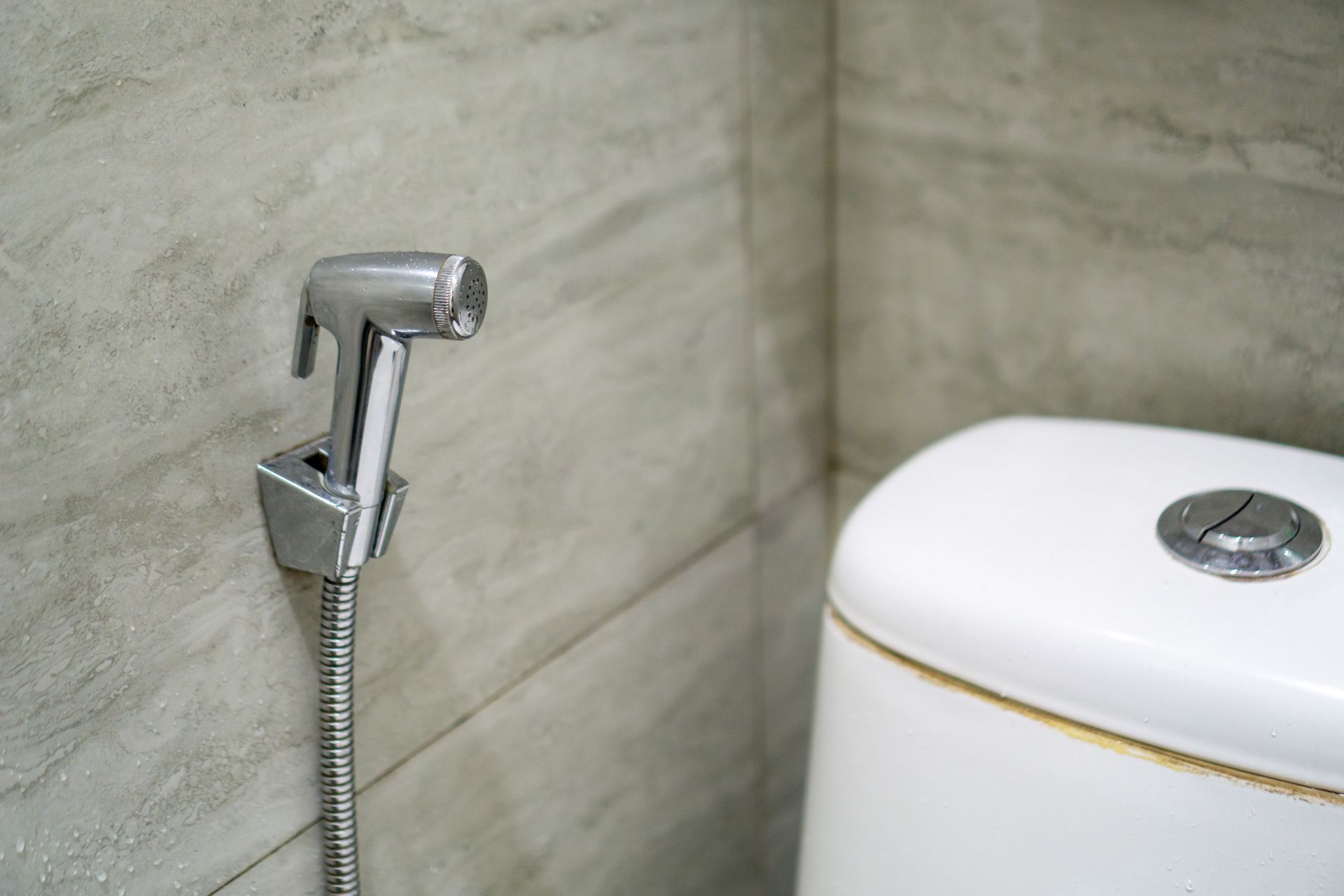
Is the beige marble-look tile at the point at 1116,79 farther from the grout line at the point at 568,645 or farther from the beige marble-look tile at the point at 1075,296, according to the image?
the grout line at the point at 568,645

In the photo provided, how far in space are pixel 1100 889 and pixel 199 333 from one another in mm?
456

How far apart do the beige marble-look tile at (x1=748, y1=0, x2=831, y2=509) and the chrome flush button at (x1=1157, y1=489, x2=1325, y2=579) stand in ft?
1.00

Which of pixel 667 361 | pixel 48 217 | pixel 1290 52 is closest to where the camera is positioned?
pixel 48 217

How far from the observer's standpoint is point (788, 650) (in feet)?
2.99

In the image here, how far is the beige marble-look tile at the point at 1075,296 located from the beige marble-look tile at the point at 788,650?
8cm

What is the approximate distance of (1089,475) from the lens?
60cm

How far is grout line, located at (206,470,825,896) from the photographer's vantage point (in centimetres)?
56

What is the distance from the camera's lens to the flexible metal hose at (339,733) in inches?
19.4

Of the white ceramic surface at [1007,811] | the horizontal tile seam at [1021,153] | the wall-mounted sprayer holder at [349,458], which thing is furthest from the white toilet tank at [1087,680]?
the wall-mounted sprayer holder at [349,458]

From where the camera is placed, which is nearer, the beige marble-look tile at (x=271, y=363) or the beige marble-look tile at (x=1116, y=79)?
the beige marble-look tile at (x=271, y=363)

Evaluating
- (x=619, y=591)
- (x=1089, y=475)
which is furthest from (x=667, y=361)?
(x=1089, y=475)

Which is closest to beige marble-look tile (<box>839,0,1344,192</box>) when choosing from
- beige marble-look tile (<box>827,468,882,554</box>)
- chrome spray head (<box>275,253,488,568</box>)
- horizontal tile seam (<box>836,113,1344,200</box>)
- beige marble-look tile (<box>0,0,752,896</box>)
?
horizontal tile seam (<box>836,113,1344,200</box>)

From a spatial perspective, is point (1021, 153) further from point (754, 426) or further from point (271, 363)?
point (271, 363)

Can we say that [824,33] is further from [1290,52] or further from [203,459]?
[203,459]
